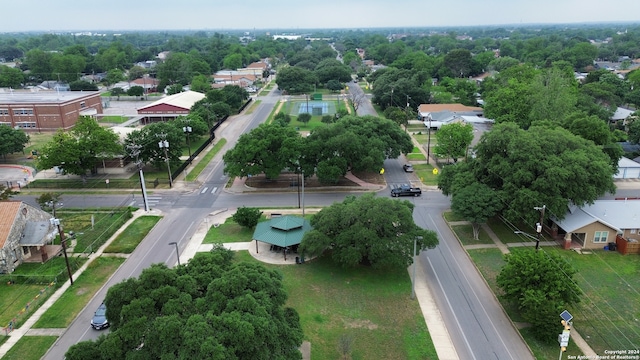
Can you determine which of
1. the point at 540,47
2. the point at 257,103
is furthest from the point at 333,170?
the point at 540,47

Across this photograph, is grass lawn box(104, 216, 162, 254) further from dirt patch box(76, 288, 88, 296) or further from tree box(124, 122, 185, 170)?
tree box(124, 122, 185, 170)

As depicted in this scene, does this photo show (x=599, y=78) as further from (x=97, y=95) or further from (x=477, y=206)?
(x=97, y=95)

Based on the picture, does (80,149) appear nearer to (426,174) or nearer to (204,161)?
(204,161)

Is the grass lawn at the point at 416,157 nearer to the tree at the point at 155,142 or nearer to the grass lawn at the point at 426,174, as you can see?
the grass lawn at the point at 426,174

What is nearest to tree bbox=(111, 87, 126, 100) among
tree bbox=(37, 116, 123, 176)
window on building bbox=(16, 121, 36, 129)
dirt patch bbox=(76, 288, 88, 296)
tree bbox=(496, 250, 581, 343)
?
window on building bbox=(16, 121, 36, 129)

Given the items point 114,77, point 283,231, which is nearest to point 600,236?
point 283,231
